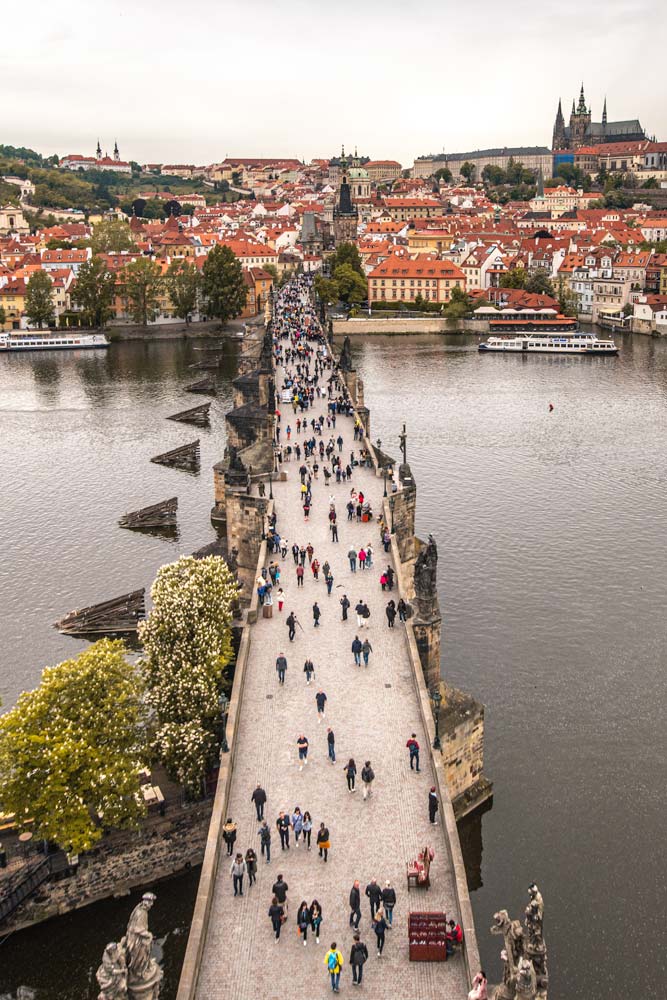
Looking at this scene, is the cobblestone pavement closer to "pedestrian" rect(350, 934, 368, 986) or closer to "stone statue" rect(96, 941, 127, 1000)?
"pedestrian" rect(350, 934, 368, 986)

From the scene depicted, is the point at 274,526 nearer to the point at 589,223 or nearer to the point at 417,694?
the point at 417,694

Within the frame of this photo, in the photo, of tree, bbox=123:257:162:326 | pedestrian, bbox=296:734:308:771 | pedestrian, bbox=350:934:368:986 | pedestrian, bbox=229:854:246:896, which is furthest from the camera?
tree, bbox=123:257:162:326

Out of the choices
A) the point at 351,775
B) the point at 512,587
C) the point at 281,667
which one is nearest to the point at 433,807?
the point at 351,775

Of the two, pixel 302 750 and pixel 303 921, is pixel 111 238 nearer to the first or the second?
pixel 302 750

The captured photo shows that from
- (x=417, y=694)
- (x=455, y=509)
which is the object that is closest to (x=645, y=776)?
(x=417, y=694)

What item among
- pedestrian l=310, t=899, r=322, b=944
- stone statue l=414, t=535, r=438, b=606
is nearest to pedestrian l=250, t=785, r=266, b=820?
pedestrian l=310, t=899, r=322, b=944
